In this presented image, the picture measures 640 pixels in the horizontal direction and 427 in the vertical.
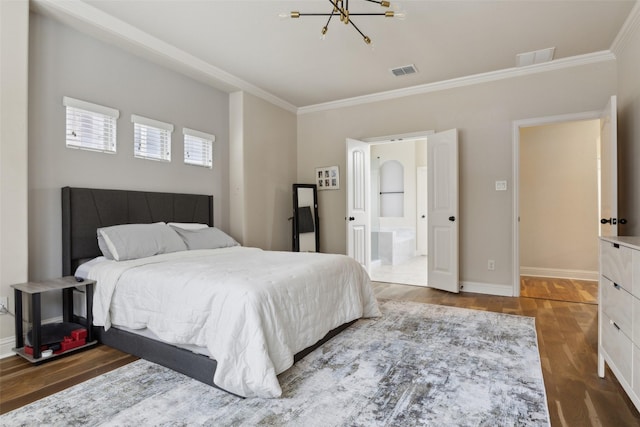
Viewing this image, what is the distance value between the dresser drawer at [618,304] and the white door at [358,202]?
3231 millimetres

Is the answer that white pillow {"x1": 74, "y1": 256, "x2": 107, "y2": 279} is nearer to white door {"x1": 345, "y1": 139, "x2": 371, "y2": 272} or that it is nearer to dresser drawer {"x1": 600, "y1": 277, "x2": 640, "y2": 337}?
white door {"x1": 345, "y1": 139, "x2": 371, "y2": 272}

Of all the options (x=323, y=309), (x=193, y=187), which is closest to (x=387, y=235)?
(x=193, y=187)

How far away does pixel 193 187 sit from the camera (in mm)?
4211

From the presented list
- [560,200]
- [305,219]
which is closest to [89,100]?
[305,219]

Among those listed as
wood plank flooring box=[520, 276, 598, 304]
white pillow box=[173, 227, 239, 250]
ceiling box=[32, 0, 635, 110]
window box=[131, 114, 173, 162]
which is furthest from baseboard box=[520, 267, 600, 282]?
window box=[131, 114, 173, 162]

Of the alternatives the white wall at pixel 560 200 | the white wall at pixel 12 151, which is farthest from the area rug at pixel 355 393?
the white wall at pixel 560 200

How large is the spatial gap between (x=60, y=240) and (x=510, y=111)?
16.3 feet

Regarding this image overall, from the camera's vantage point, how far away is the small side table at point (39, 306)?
233 centimetres

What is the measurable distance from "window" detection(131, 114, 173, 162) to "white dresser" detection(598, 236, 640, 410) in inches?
157

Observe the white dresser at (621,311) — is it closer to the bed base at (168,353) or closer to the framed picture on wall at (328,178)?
the bed base at (168,353)

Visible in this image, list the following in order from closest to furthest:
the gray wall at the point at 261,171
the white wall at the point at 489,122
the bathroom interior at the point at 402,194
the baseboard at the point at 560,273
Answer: the white wall at the point at 489,122
the gray wall at the point at 261,171
the baseboard at the point at 560,273
the bathroom interior at the point at 402,194

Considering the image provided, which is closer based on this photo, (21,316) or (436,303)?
(21,316)

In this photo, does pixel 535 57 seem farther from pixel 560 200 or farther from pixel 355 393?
pixel 355 393

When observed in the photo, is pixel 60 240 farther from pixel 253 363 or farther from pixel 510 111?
pixel 510 111
